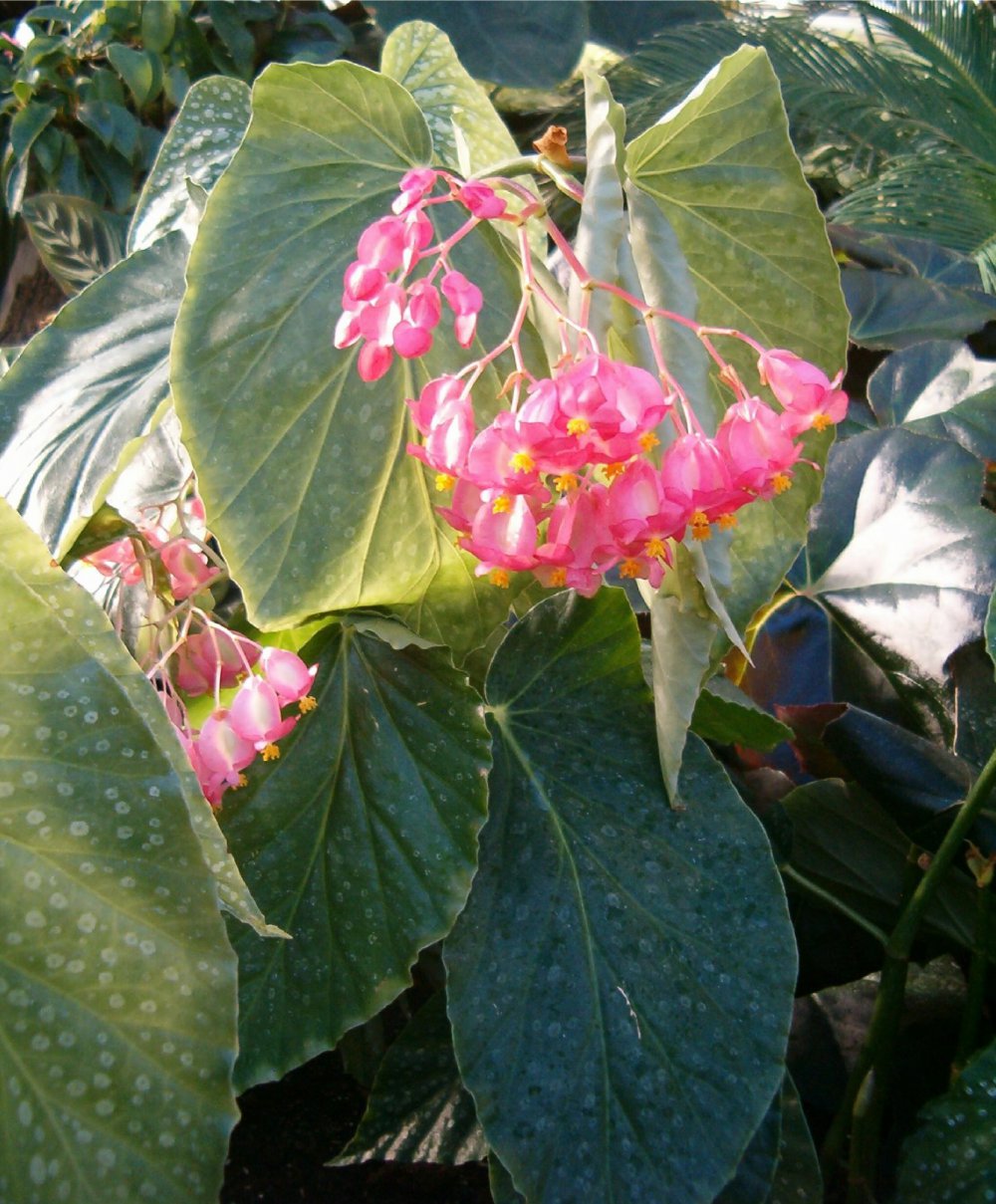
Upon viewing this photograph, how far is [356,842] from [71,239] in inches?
44.9

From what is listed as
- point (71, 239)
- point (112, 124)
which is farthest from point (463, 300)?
point (112, 124)

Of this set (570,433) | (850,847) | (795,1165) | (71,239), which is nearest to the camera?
(570,433)

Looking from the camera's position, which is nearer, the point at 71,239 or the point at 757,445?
the point at 757,445

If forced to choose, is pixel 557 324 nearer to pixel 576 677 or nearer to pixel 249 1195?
pixel 576 677

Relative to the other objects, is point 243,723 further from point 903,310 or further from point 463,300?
point 903,310

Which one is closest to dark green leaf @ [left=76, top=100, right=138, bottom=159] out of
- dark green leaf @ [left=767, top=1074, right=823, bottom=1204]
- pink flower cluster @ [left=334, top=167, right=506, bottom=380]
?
pink flower cluster @ [left=334, top=167, right=506, bottom=380]

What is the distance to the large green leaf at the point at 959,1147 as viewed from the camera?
57 centimetres

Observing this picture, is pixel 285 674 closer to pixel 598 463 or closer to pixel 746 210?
pixel 598 463

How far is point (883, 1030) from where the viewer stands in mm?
719

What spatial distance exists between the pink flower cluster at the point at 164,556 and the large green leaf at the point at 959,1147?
0.51m

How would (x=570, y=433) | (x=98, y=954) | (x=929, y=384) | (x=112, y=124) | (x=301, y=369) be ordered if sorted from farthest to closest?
(x=112, y=124)
(x=929, y=384)
(x=301, y=369)
(x=570, y=433)
(x=98, y=954)

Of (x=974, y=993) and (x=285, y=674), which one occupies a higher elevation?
(x=285, y=674)

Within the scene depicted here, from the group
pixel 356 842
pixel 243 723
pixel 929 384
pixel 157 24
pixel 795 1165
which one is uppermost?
pixel 157 24

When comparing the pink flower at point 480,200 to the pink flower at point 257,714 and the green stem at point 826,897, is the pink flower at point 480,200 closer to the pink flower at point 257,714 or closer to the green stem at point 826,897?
the pink flower at point 257,714
